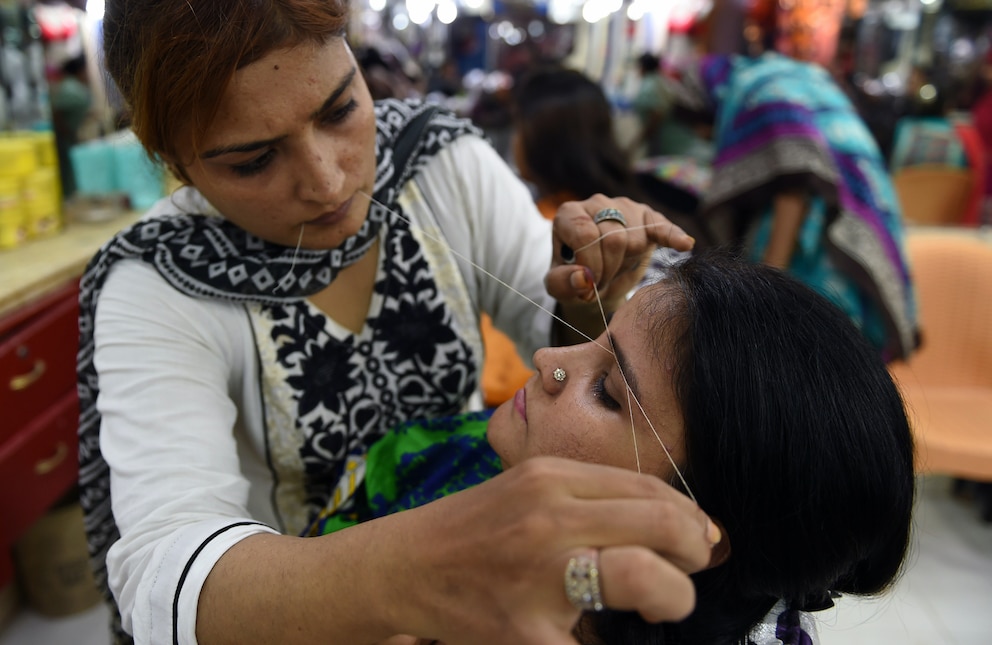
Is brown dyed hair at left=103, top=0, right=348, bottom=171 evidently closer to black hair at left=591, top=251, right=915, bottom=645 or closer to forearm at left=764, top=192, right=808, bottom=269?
black hair at left=591, top=251, right=915, bottom=645

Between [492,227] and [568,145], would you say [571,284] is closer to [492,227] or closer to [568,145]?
[492,227]

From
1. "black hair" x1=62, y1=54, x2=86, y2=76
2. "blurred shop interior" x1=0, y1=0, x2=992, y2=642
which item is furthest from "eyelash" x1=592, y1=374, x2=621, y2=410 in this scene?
"black hair" x1=62, y1=54, x2=86, y2=76

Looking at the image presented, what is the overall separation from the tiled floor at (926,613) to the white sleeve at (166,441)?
1.61 m

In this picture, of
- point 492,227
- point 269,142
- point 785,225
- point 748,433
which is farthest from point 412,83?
point 748,433

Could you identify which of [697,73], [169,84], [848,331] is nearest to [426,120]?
[169,84]

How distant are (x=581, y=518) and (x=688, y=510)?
89 mm

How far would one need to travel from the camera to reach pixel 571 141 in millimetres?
2502

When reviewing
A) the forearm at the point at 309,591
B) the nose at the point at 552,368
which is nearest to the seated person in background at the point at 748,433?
the nose at the point at 552,368

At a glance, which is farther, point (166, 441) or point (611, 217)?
point (611, 217)

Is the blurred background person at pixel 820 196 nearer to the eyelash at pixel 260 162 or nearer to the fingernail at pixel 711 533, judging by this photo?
the eyelash at pixel 260 162

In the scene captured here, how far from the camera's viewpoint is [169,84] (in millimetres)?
822

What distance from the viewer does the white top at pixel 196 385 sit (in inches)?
29.8

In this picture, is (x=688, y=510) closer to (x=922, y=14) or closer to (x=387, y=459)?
(x=387, y=459)

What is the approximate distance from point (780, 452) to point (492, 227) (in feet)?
2.27
